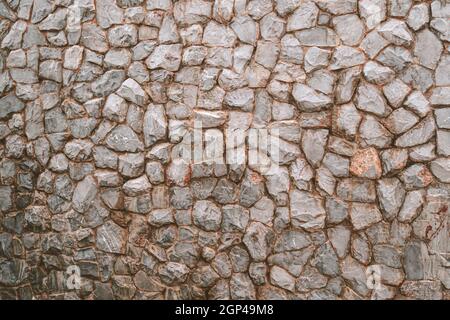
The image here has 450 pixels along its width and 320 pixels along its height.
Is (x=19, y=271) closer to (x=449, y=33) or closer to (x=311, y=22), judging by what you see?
(x=311, y=22)

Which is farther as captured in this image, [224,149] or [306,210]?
[224,149]

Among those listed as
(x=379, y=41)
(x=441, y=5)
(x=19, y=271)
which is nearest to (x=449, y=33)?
(x=441, y=5)

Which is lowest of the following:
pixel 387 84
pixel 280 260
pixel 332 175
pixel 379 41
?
pixel 280 260

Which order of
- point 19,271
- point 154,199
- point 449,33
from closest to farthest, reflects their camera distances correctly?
point 449,33
point 154,199
point 19,271

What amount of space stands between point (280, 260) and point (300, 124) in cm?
101

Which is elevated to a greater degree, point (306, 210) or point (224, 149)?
point (224, 149)

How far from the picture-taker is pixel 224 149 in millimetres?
3766

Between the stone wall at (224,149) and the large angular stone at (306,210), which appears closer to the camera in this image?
the stone wall at (224,149)

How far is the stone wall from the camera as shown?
Result: 11.3 feet

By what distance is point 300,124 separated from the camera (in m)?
3.63

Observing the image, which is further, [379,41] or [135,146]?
Answer: [135,146]

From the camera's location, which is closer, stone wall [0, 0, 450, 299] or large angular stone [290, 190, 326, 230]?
stone wall [0, 0, 450, 299]

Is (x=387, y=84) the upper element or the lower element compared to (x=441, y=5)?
lower

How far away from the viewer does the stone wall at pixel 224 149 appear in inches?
136
